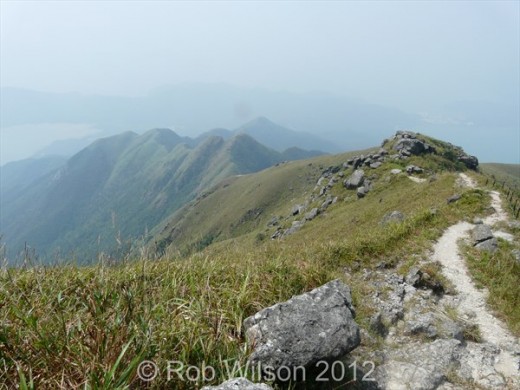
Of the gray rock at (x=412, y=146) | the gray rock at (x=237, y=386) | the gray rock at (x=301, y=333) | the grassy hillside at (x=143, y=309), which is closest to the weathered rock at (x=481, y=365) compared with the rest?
the grassy hillside at (x=143, y=309)

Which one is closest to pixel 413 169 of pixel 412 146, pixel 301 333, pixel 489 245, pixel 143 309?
pixel 412 146

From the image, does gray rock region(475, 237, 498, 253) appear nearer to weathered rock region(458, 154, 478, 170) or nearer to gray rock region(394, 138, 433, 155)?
gray rock region(394, 138, 433, 155)

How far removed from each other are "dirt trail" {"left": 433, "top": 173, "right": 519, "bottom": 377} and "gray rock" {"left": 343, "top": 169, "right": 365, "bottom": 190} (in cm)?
3996

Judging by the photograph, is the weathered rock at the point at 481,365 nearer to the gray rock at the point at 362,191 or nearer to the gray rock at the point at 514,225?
the gray rock at the point at 514,225

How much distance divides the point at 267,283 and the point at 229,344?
8.30 feet

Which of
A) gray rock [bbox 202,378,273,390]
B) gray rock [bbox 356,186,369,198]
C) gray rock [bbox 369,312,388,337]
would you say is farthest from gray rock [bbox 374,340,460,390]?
gray rock [bbox 356,186,369,198]

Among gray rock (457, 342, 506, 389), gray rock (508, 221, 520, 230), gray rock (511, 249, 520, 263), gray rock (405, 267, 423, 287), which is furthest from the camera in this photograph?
gray rock (508, 221, 520, 230)

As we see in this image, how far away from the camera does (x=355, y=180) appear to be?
198ft

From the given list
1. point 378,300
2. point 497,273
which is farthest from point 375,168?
point 378,300

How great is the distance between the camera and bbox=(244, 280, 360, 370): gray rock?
6140 millimetres

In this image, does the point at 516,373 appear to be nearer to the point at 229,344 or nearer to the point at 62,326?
the point at 229,344

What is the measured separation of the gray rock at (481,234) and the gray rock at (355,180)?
41.8 meters

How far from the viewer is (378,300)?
1060cm

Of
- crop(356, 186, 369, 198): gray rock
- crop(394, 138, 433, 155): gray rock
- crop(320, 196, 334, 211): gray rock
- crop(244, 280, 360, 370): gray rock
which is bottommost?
crop(320, 196, 334, 211): gray rock
